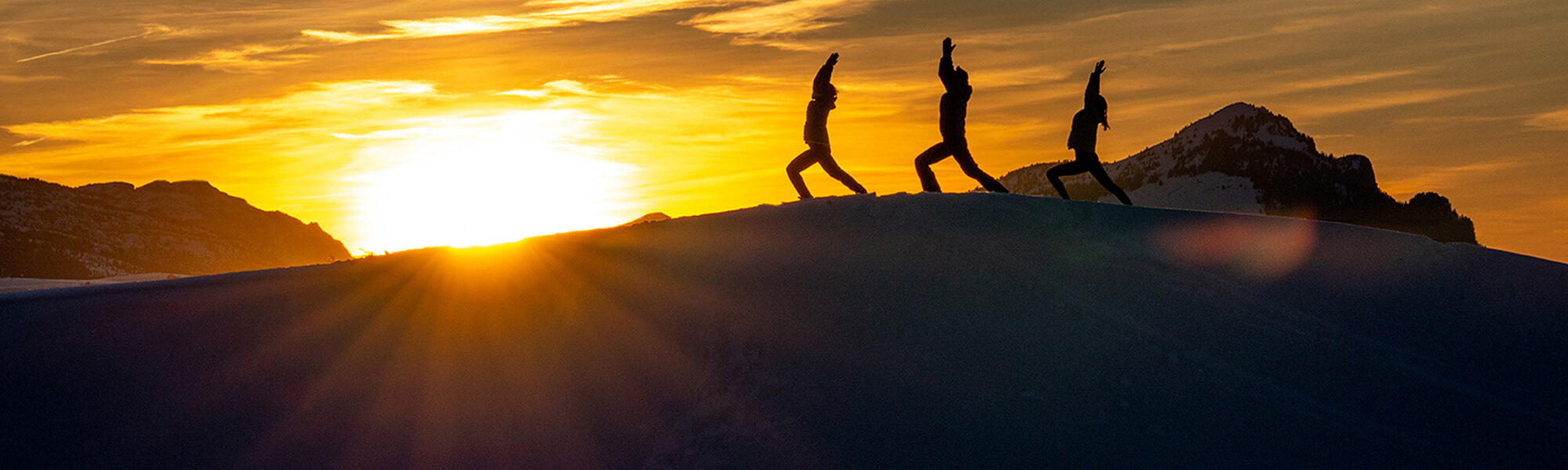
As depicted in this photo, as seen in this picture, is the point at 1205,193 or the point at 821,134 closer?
the point at 821,134

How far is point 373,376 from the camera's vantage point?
8914 millimetres

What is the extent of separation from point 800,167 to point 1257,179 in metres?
19.6

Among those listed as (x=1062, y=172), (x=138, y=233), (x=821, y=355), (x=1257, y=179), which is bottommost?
(x=821, y=355)

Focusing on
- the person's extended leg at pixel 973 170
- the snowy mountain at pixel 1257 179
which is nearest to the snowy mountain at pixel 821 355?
the person's extended leg at pixel 973 170

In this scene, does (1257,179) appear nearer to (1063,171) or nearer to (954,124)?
(1063,171)

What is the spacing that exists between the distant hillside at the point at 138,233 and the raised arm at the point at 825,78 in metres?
23.8

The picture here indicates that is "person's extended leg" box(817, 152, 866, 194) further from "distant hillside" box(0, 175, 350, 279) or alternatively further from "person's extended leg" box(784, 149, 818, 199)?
"distant hillside" box(0, 175, 350, 279)

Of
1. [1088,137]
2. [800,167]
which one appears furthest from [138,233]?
[1088,137]

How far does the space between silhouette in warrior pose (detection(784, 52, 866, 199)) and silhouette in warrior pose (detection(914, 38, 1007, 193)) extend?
104 centimetres

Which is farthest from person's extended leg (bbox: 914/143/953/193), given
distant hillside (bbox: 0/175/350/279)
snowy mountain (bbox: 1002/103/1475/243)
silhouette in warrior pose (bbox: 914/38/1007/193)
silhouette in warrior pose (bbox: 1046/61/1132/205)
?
distant hillside (bbox: 0/175/350/279)

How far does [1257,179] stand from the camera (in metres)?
28.5

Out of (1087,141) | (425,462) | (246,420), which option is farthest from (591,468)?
(1087,141)

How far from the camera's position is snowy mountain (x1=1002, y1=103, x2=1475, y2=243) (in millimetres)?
26672

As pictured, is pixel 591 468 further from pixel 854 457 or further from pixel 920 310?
pixel 920 310
